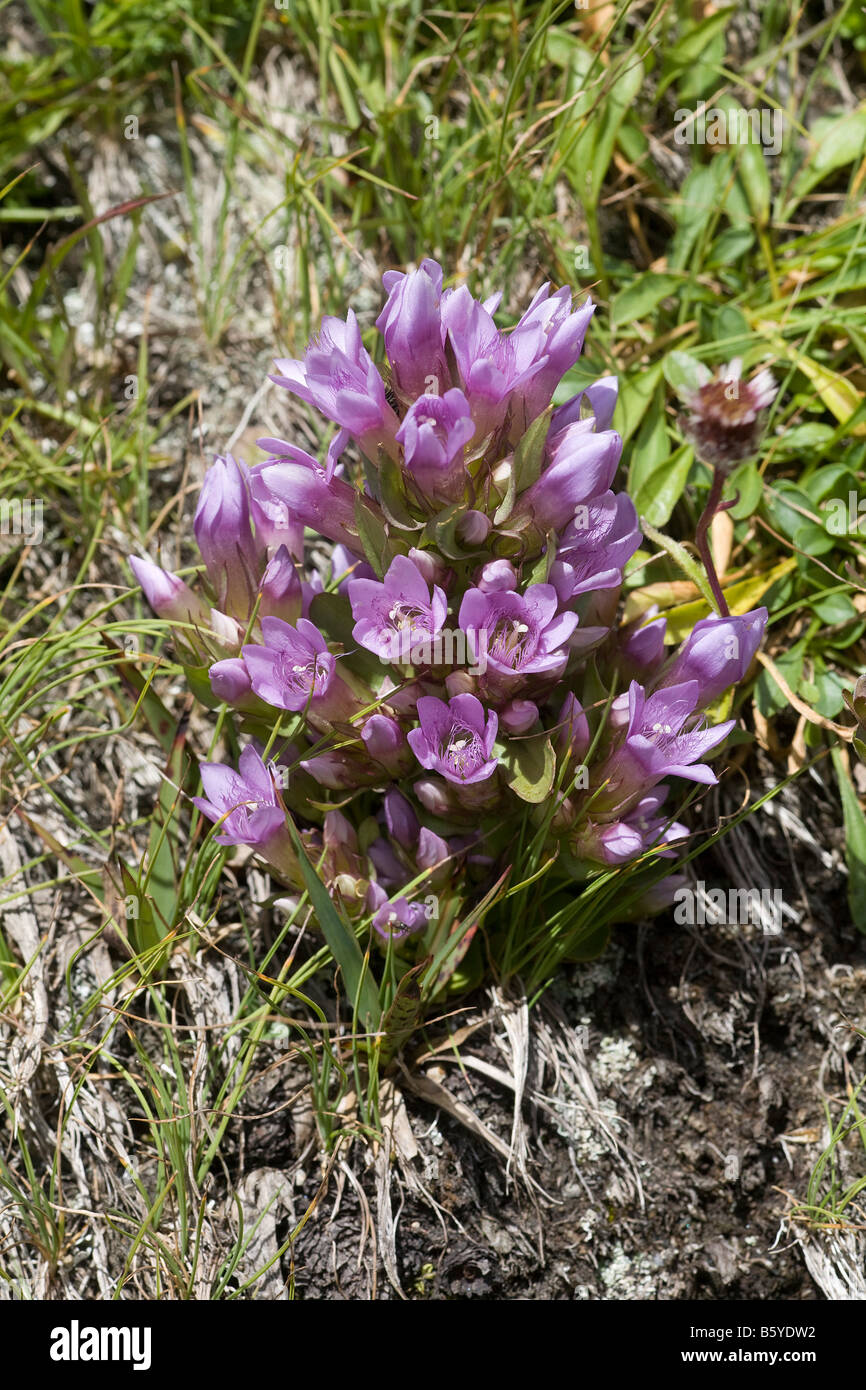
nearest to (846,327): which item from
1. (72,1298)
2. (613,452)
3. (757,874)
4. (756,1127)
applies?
(613,452)

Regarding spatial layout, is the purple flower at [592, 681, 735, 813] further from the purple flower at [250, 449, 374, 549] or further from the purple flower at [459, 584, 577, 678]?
the purple flower at [250, 449, 374, 549]

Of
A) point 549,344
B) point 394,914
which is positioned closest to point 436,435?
point 549,344

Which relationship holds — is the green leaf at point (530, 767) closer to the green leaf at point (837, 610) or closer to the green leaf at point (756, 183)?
the green leaf at point (837, 610)

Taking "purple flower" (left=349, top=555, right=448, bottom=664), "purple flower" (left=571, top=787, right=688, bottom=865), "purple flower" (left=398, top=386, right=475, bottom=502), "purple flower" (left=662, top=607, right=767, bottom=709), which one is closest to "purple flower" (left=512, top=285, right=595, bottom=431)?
"purple flower" (left=398, top=386, right=475, bottom=502)

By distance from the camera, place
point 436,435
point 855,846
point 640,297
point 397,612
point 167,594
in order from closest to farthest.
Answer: point 436,435 → point 397,612 → point 167,594 → point 855,846 → point 640,297

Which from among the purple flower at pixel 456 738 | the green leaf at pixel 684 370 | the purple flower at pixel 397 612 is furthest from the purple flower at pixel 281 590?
the green leaf at pixel 684 370

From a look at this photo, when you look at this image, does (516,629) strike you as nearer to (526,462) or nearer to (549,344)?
(526,462)
